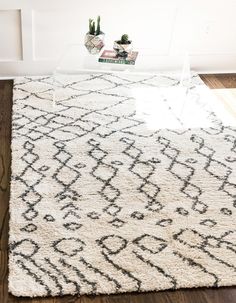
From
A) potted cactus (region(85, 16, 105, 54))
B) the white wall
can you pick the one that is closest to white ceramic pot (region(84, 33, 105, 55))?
potted cactus (region(85, 16, 105, 54))

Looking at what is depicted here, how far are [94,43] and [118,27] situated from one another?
568 mm

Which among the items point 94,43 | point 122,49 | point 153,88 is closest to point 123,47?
point 122,49

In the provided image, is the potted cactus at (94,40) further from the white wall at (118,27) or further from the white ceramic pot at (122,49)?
the white wall at (118,27)

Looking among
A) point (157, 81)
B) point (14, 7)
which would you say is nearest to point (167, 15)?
point (157, 81)

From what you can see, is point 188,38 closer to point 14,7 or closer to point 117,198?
point 14,7

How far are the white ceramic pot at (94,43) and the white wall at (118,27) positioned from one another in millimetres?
478

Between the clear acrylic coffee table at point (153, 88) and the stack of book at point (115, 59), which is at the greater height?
the stack of book at point (115, 59)

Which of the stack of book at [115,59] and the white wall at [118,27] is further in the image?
the white wall at [118,27]

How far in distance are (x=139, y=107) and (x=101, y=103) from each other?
254 millimetres

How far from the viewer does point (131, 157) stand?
2.15m

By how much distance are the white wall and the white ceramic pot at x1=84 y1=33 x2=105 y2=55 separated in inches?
18.8

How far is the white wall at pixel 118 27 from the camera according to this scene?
2760 millimetres

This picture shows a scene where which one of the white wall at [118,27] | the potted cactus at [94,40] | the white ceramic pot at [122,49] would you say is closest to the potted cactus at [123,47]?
the white ceramic pot at [122,49]

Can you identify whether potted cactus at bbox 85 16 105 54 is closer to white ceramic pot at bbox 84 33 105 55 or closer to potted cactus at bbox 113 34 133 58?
white ceramic pot at bbox 84 33 105 55
